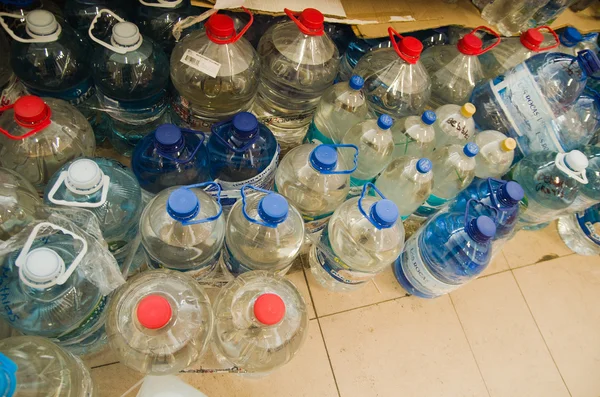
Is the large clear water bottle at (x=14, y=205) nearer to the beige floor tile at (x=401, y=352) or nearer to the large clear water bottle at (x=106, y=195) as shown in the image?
the large clear water bottle at (x=106, y=195)

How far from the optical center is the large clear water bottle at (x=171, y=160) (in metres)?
0.83

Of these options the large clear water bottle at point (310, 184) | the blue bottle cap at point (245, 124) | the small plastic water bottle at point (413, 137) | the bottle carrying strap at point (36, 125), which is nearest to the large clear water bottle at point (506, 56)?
the small plastic water bottle at point (413, 137)

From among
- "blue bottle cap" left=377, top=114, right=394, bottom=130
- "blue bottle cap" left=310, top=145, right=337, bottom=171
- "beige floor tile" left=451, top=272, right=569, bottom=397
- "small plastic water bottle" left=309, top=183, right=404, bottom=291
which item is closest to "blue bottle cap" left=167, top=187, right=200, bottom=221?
"blue bottle cap" left=310, top=145, right=337, bottom=171

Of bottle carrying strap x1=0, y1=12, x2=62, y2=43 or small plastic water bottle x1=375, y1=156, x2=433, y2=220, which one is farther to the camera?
small plastic water bottle x1=375, y1=156, x2=433, y2=220

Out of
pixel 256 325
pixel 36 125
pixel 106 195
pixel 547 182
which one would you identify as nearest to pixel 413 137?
pixel 547 182

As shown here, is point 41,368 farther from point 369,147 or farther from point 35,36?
point 369,147

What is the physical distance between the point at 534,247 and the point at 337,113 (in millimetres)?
841

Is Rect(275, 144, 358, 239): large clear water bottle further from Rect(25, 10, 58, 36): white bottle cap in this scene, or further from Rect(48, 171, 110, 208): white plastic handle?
Rect(25, 10, 58, 36): white bottle cap

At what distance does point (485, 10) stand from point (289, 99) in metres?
0.69

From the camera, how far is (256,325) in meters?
0.74

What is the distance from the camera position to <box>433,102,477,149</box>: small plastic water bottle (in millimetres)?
1097

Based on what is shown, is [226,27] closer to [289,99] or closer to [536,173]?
[289,99]

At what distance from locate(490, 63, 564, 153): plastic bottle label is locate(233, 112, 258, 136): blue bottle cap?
748 millimetres

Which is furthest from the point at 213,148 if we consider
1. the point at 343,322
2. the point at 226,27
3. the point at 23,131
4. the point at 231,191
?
the point at 343,322
